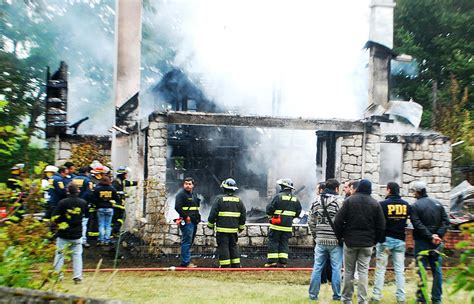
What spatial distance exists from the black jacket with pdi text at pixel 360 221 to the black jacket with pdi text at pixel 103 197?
6.17 meters

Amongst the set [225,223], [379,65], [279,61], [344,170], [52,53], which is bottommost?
[225,223]

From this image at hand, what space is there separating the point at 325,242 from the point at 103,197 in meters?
5.75

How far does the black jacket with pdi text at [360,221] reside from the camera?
8164mm

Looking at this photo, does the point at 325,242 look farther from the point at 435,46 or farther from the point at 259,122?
the point at 435,46

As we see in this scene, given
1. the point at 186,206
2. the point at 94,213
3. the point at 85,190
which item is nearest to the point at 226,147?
the point at 94,213

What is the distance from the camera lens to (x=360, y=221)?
26.7 ft

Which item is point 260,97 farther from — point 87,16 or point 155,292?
point 155,292

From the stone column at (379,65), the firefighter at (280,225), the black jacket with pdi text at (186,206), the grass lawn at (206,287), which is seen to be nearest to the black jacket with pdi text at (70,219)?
the grass lawn at (206,287)

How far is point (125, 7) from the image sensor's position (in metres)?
17.9

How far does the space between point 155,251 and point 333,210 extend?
509cm

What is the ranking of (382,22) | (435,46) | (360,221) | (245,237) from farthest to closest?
(435,46) < (382,22) < (245,237) < (360,221)

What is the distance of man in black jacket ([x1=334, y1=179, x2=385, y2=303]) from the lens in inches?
321

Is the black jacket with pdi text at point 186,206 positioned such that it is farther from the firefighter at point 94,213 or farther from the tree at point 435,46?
the tree at point 435,46

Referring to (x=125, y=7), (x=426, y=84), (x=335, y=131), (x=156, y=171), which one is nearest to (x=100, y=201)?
(x=156, y=171)
